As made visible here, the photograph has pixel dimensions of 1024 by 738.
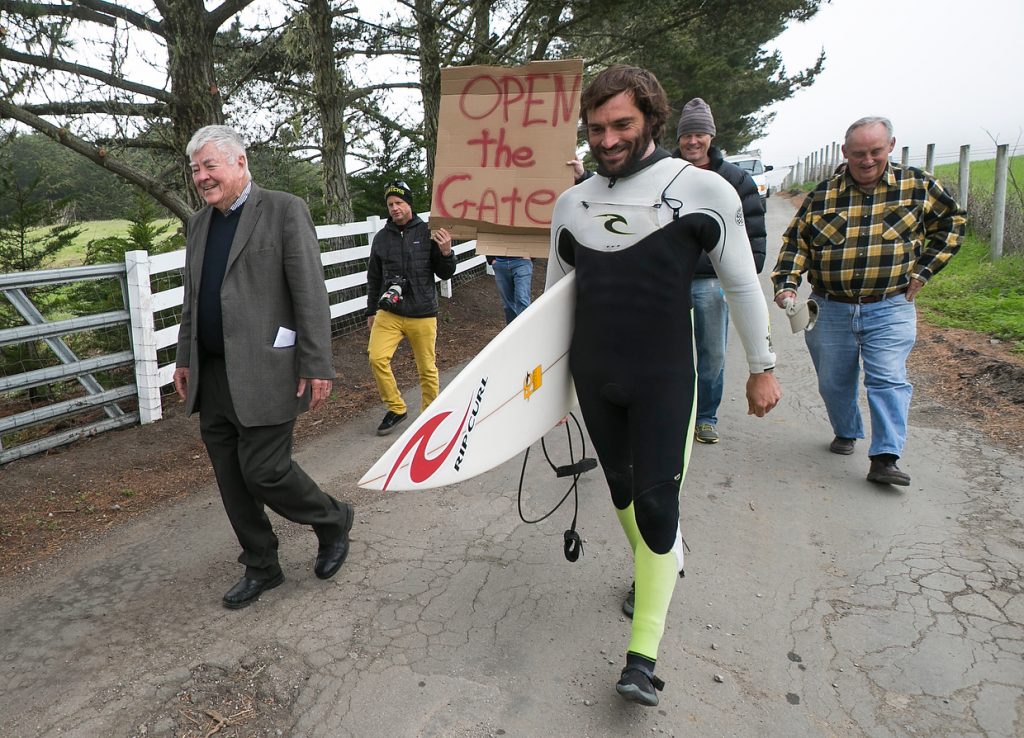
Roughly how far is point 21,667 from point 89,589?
63 cm

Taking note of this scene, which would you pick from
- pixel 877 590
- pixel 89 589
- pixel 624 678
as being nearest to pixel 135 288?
pixel 89 589

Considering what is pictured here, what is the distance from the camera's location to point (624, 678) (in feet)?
7.90

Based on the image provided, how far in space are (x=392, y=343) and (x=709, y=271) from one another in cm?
254

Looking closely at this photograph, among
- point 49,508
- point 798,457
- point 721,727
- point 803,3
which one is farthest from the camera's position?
point 803,3

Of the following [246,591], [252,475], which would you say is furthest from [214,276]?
[246,591]

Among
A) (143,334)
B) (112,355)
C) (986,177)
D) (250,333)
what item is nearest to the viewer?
(250,333)

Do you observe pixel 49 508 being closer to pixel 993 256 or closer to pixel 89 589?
pixel 89 589

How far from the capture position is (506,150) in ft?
14.5

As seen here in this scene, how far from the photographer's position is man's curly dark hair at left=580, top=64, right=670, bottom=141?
234 centimetres

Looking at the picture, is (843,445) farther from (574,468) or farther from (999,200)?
(999,200)

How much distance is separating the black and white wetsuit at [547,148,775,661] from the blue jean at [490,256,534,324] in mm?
4063

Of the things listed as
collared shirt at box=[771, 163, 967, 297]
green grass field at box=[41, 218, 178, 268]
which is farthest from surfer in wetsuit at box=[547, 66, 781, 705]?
green grass field at box=[41, 218, 178, 268]

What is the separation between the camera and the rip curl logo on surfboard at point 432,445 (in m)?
2.42

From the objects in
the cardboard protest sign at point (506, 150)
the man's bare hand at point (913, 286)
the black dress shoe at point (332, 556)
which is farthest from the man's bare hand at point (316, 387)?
the man's bare hand at point (913, 286)
